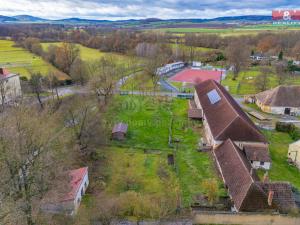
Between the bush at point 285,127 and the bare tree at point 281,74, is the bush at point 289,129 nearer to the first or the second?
the bush at point 285,127

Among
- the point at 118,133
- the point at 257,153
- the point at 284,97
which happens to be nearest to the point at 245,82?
the point at 284,97

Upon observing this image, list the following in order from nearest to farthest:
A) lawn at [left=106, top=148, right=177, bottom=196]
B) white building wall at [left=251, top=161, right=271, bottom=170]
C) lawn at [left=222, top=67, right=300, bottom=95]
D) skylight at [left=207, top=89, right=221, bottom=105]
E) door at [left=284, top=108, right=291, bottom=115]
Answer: lawn at [left=106, top=148, right=177, bottom=196] → white building wall at [left=251, top=161, right=271, bottom=170] → skylight at [left=207, top=89, right=221, bottom=105] → door at [left=284, top=108, right=291, bottom=115] → lawn at [left=222, top=67, right=300, bottom=95]

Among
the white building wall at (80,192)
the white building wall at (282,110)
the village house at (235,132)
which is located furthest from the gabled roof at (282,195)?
the white building wall at (282,110)

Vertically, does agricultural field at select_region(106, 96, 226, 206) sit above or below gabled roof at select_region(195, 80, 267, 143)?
below

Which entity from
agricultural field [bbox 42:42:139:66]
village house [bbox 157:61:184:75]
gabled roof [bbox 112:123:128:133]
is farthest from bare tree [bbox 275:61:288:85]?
gabled roof [bbox 112:123:128:133]

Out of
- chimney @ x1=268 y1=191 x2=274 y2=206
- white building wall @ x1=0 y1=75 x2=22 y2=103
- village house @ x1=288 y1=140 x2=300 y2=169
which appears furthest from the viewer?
white building wall @ x1=0 y1=75 x2=22 y2=103

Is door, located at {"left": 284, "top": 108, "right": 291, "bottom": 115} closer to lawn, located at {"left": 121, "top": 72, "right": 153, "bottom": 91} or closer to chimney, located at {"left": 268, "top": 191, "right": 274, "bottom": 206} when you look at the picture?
lawn, located at {"left": 121, "top": 72, "right": 153, "bottom": 91}

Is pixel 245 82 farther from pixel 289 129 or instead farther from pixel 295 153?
pixel 295 153
